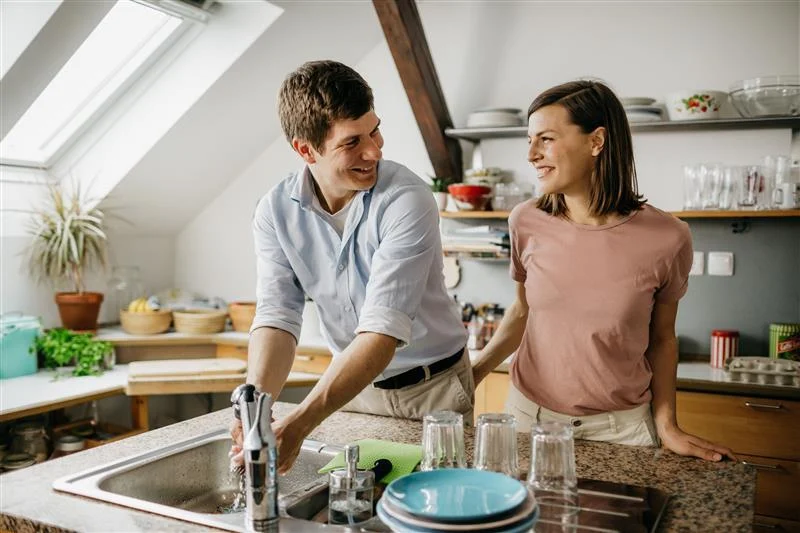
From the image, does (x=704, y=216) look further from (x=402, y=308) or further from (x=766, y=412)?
(x=402, y=308)

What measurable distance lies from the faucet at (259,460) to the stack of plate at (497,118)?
2641mm

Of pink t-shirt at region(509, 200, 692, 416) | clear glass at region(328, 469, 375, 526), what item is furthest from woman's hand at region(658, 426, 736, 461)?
clear glass at region(328, 469, 375, 526)

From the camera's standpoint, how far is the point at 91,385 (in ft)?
10.3

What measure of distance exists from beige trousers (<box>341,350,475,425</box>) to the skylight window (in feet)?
7.73

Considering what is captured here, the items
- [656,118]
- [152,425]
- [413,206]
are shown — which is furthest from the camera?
[152,425]

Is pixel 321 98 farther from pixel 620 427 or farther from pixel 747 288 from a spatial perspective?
pixel 747 288

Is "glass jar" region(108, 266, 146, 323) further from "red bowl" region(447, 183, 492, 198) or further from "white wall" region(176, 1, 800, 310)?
"red bowl" region(447, 183, 492, 198)

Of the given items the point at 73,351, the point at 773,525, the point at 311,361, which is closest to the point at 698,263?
the point at 773,525

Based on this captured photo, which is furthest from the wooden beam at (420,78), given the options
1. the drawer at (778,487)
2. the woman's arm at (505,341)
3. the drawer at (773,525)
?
the drawer at (773,525)

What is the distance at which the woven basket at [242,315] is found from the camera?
13.0 feet

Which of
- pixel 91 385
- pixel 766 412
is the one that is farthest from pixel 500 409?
pixel 91 385

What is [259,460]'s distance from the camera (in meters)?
1.16

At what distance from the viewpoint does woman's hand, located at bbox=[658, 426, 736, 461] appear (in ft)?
4.99

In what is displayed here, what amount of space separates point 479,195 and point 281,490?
7.53 feet
